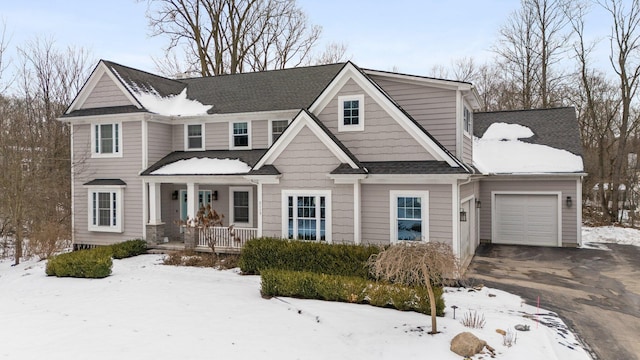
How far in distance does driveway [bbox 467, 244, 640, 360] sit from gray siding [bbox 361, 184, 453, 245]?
162 cm

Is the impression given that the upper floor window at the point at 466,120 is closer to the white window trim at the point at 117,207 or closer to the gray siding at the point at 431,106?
the gray siding at the point at 431,106

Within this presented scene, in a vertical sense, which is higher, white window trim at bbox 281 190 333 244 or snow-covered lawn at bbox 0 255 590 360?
white window trim at bbox 281 190 333 244

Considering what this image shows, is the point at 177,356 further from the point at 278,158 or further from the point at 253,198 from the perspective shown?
the point at 253,198

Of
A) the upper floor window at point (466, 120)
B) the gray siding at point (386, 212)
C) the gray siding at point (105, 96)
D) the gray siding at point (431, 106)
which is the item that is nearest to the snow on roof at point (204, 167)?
the gray siding at point (105, 96)

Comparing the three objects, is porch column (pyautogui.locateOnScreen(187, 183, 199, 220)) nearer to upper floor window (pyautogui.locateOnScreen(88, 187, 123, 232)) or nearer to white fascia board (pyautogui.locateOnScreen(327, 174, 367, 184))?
upper floor window (pyautogui.locateOnScreen(88, 187, 123, 232))

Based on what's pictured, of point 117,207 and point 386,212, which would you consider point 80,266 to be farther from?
point 386,212

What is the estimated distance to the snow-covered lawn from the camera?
6.65 meters

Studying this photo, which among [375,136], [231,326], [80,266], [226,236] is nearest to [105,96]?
[80,266]

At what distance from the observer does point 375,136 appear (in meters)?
12.1

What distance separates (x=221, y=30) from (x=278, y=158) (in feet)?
67.6

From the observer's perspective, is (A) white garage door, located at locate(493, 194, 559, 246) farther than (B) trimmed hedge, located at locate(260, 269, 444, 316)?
Yes

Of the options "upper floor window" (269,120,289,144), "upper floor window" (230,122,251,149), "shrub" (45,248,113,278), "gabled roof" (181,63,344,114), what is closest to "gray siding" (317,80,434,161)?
"gabled roof" (181,63,344,114)

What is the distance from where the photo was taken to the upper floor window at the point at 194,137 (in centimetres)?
1698

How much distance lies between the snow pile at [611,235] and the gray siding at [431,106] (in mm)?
9073
